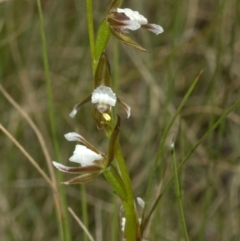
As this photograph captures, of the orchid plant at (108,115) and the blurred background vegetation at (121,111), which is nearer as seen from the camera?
the orchid plant at (108,115)

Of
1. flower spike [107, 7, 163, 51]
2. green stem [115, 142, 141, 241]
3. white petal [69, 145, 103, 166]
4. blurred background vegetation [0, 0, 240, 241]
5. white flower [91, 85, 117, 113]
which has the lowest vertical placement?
blurred background vegetation [0, 0, 240, 241]

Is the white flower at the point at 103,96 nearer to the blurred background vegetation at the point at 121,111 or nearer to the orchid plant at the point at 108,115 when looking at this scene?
the orchid plant at the point at 108,115

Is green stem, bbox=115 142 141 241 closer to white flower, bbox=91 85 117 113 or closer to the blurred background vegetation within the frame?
white flower, bbox=91 85 117 113

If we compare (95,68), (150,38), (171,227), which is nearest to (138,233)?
(95,68)

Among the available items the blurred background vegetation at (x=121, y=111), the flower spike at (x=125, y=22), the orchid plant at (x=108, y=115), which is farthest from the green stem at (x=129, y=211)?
the blurred background vegetation at (x=121, y=111)

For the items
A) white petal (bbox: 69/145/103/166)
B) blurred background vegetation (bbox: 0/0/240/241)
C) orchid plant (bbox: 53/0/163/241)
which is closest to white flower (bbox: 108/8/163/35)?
orchid plant (bbox: 53/0/163/241)

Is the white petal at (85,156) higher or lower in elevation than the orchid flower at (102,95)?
lower

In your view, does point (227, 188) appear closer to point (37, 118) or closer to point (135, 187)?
point (135, 187)
